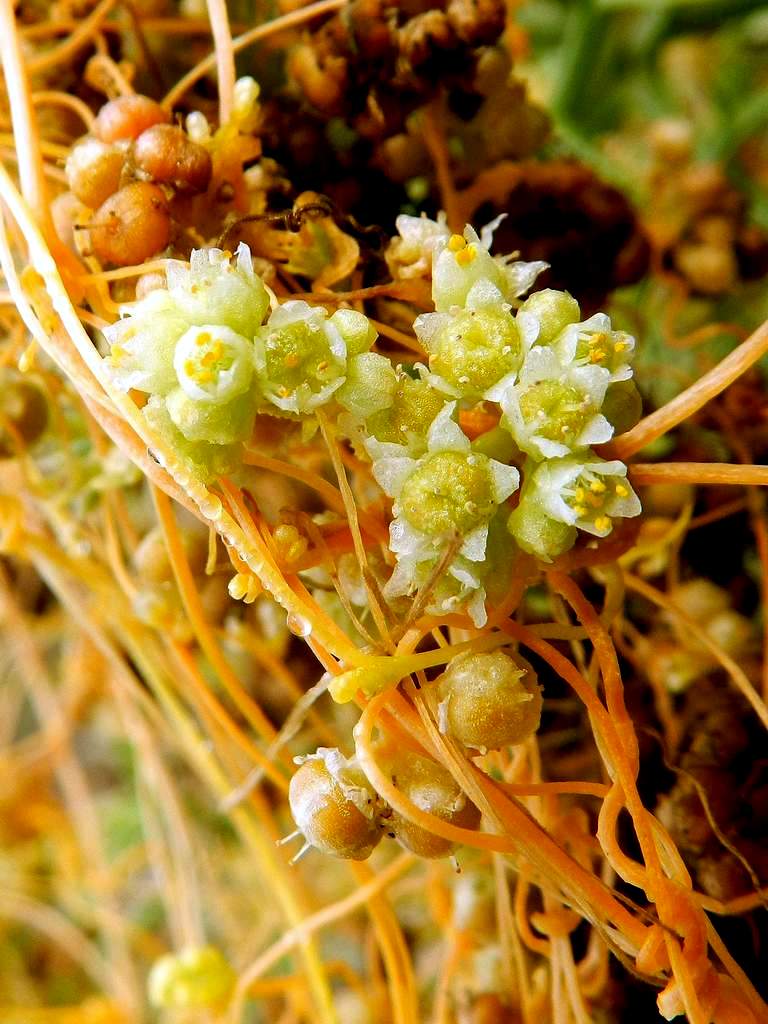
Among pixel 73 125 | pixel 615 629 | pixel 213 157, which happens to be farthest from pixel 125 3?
pixel 615 629

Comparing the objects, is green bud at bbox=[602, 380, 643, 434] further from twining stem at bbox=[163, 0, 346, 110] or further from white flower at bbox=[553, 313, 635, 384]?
twining stem at bbox=[163, 0, 346, 110]

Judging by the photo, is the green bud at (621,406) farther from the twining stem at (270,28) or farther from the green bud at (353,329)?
the twining stem at (270,28)

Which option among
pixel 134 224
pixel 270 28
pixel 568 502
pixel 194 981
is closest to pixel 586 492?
pixel 568 502

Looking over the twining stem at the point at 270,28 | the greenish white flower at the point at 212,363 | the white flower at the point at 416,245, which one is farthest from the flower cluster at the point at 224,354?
the twining stem at the point at 270,28

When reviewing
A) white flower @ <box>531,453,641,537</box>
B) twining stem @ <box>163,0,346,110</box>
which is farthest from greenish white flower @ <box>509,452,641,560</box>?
twining stem @ <box>163,0,346,110</box>

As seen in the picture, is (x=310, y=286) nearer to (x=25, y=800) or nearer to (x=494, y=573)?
(x=494, y=573)
